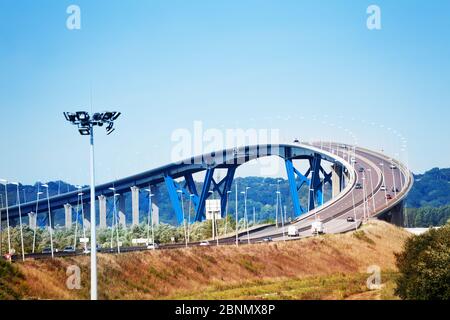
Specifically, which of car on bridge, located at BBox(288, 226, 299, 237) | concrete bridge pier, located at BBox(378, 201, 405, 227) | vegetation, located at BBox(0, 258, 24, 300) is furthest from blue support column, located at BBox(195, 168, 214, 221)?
vegetation, located at BBox(0, 258, 24, 300)

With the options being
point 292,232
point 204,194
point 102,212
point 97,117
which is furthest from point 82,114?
point 204,194

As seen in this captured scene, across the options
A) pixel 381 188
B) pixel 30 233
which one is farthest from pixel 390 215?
pixel 30 233

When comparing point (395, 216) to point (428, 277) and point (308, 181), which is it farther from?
point (428, 277)

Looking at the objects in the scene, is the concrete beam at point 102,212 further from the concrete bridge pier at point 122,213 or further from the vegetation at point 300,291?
the vegetation at point 300,291

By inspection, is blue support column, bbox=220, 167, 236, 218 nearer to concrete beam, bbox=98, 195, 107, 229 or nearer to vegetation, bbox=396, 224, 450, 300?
concrete beam, bbox=98, 195, 107, 229
